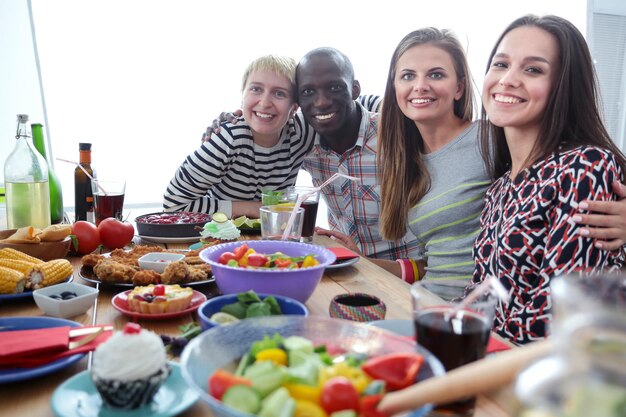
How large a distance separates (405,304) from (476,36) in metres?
3.90

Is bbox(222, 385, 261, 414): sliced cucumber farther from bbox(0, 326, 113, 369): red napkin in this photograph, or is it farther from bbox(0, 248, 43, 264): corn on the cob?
bbox(0, 248, 43, 264): corn on the cob

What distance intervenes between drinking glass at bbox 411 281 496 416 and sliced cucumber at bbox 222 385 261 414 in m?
0.29

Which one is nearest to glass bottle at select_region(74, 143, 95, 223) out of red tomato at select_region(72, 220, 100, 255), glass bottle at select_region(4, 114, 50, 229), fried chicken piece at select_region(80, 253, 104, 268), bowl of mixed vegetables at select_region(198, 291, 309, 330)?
glass bottle at select_region(4, 114, 50, 229)

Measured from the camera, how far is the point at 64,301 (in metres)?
1.04

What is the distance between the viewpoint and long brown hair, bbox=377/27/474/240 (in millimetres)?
2043

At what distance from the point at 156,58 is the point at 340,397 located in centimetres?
390

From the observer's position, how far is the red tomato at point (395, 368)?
0.66 metres

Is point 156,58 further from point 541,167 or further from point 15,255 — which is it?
point 541,167

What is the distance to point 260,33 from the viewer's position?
13.5 feet

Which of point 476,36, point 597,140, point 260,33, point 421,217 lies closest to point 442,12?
point 476,36

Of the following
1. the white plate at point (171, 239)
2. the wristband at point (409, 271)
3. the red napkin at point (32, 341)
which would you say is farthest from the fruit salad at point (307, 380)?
the wristband at point (409, 271)

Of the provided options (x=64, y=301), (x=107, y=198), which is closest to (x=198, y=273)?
(x=64, y=301)

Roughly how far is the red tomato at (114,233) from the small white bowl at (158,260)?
299 mm

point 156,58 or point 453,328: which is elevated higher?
point 156,58
